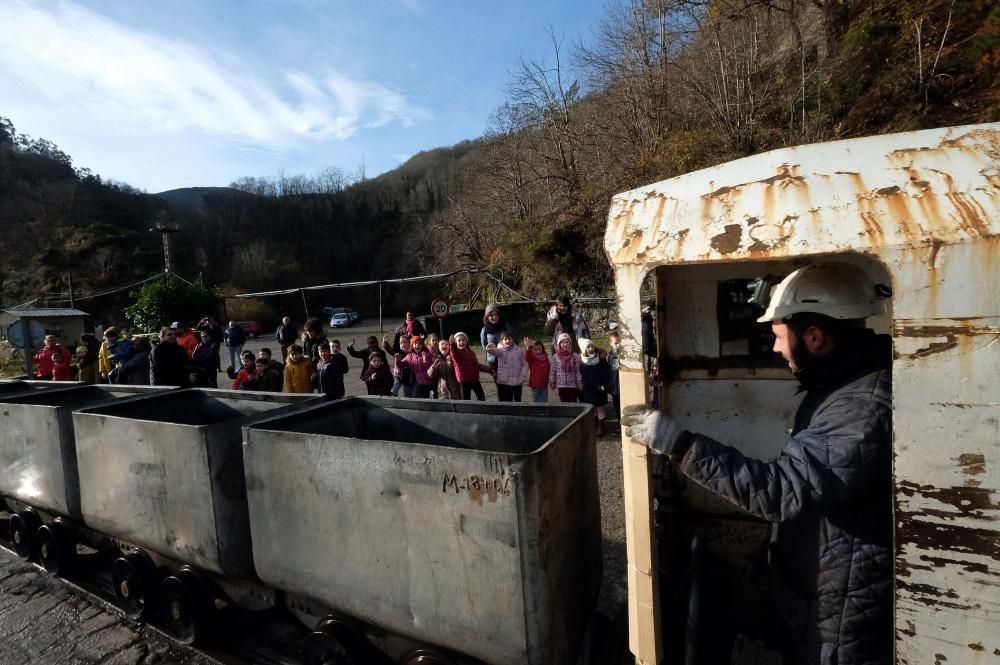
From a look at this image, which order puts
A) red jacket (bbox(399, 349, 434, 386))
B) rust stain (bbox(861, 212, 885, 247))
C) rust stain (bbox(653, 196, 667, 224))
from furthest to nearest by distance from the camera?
1. red jacket (bbox(399, 349, 434, 386))
2. rust stain (bbox(653, 196, 667, 224))
3. rust stain (bbox(861, 212, 885, 247))

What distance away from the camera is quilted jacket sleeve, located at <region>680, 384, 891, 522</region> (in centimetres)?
160

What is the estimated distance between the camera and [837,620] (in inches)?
69.2

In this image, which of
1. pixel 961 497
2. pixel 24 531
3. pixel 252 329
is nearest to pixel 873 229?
pixel 961 497

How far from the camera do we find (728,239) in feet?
5.57

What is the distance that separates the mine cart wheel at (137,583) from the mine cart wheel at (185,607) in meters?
0.17

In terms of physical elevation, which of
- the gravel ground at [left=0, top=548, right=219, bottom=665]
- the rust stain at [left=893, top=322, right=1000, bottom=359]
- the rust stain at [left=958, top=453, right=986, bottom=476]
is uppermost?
the rust stain at [left=893, top=322, right=1000, bottom=359]

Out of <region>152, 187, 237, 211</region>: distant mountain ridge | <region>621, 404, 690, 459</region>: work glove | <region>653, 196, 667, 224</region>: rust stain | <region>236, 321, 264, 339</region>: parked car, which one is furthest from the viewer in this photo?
<region>152, 187, 237, 211</region>: distant mountain ridge

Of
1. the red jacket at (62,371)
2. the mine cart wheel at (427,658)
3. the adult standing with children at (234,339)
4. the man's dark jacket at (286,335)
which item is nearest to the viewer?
the mine cart wheel at (427,658)

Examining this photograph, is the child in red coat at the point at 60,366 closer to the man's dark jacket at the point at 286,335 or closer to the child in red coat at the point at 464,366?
the man's dark jacket at the point at 286,335

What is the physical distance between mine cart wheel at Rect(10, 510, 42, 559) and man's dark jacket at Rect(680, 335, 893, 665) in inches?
221

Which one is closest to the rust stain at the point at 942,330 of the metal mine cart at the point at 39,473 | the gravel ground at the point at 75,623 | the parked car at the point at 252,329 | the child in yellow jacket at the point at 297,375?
the gravel ground at the point at 75,623

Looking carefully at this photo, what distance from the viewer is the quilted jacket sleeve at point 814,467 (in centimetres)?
160

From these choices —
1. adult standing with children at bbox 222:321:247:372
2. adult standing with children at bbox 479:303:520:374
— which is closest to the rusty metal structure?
adult standing with children at bbox 479:303:520:374

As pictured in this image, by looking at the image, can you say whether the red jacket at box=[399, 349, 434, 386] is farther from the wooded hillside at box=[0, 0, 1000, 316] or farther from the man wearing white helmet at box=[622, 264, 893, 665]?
the wooded hillside at box=[0, 0, 1000, 316]
